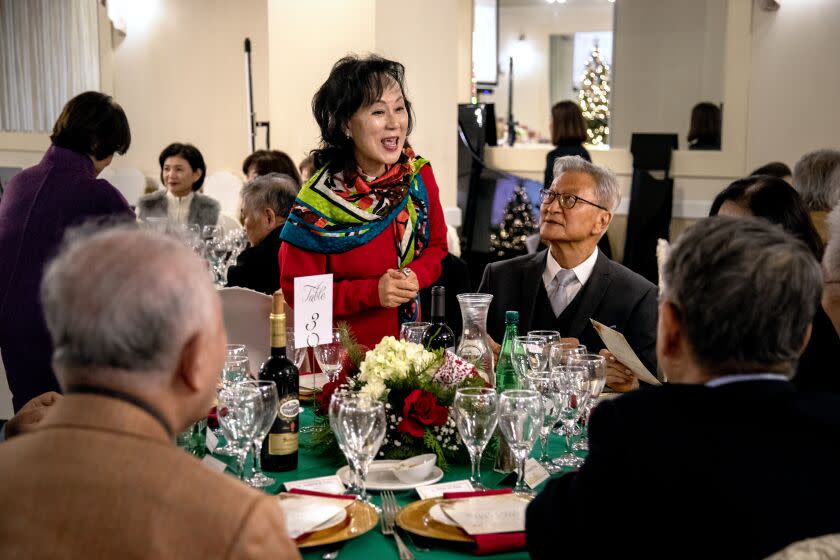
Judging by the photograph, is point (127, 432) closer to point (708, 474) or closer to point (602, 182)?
point (708, 474)

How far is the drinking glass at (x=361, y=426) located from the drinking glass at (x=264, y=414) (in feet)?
0.51

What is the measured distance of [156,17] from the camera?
9469 mm

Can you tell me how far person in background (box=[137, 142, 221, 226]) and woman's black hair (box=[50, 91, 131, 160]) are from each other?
2.51 meters

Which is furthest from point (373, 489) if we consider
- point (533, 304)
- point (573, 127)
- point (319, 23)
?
point (573, 127)

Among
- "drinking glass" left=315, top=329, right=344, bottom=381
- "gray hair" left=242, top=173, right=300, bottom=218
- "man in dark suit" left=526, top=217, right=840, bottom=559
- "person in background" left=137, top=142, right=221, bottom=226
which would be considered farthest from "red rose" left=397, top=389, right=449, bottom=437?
"person in background" left=137, top=142, right=221, bottom=226

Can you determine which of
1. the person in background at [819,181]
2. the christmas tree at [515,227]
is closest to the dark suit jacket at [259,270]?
the person in background at [819,181]

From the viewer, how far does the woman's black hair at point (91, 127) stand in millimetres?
3768

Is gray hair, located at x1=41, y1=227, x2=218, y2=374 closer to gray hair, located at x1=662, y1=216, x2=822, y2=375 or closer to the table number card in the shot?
gray hair, located at x1=662, y1=216, x2=822, y2=375

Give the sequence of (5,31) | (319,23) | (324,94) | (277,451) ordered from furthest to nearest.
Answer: (5,31) < (319,23) < (324,94) < (277,451)

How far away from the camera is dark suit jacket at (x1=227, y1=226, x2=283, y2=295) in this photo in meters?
3.88

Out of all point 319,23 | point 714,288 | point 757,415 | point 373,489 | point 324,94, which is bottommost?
point 373,489

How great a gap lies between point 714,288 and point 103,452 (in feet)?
2.88

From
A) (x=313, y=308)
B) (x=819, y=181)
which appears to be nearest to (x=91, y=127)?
(x=313, y=308)

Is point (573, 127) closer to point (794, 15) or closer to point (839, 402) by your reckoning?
point (794, 15)
